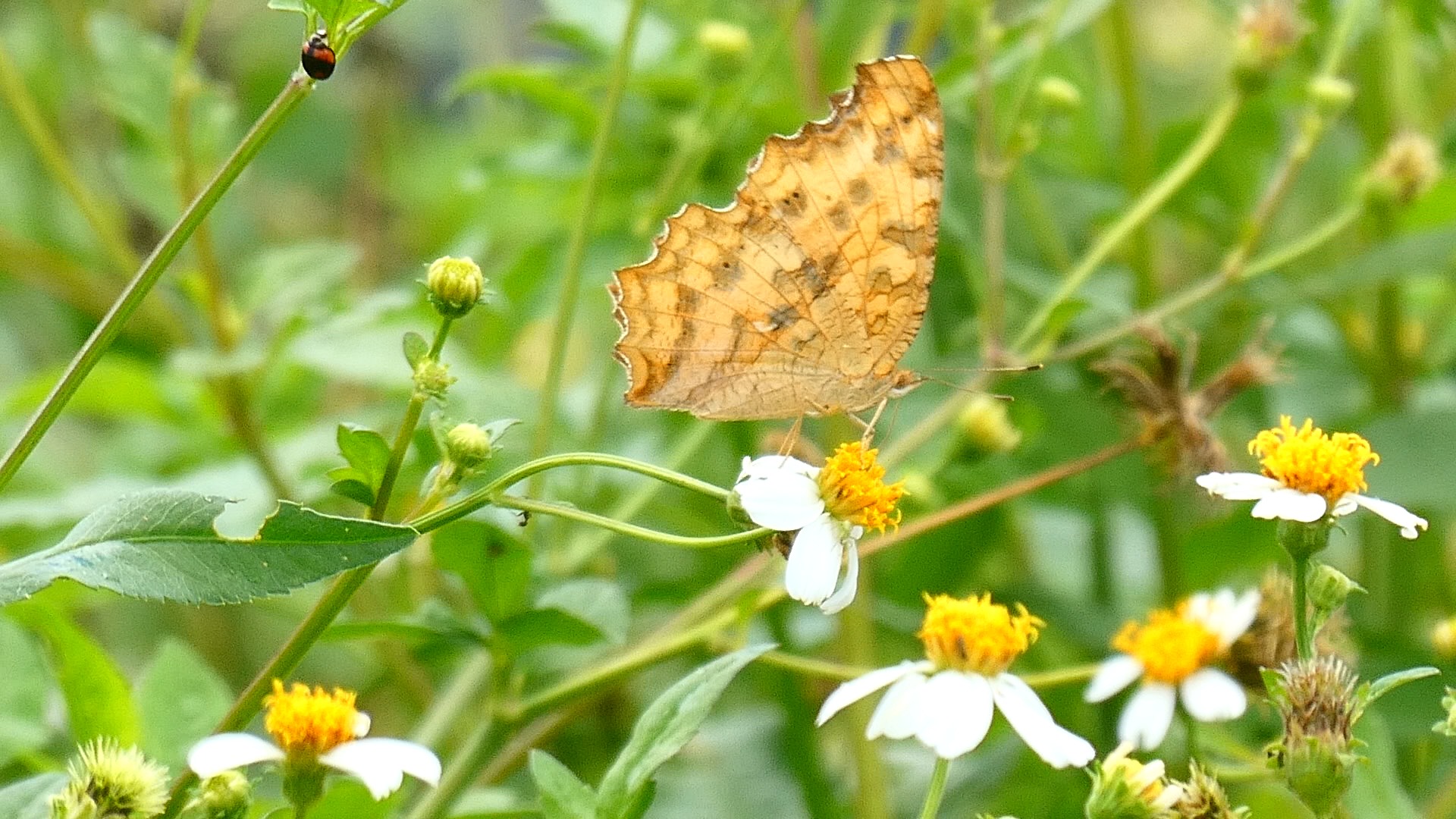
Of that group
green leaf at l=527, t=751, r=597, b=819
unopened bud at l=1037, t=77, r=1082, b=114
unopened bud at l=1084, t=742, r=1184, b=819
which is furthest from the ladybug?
unopened bud at l=1037, t=77, r=1082, b=114

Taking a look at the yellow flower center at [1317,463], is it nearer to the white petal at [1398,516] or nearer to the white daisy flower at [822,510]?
the white petal at [1398,516]

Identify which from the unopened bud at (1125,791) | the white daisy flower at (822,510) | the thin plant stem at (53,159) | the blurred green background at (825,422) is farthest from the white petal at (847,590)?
the thin plant stem at (53,159)

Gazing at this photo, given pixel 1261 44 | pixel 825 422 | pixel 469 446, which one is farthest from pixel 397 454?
pixel 1261 44

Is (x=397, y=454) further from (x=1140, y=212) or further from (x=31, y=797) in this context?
(x=1140, y=212)

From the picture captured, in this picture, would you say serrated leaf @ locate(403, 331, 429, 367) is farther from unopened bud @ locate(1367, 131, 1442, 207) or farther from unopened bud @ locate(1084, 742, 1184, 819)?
unopened bud @ locate(1367, 131, 1442, 207)

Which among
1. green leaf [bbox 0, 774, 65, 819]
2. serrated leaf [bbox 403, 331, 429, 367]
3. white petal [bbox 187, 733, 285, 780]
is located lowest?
white petal [bbox 187, 733, 285, 780]

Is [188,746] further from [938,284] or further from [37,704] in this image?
[938,284]
